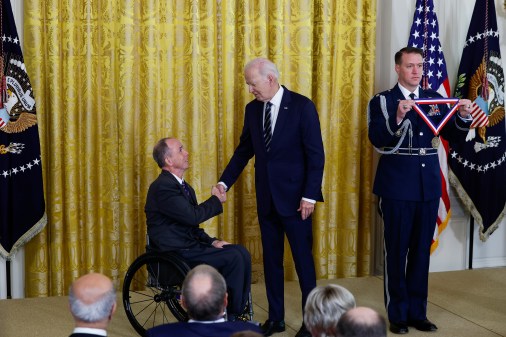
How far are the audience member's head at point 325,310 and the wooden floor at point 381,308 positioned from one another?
1.87 metres

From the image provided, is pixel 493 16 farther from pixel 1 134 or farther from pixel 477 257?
pixel 1 134

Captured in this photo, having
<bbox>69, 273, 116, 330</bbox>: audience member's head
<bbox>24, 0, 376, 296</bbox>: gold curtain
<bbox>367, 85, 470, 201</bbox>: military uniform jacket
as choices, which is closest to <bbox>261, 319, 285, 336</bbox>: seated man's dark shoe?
<bbox>367, 85, 470, 201</bbox>: military uniform jacket

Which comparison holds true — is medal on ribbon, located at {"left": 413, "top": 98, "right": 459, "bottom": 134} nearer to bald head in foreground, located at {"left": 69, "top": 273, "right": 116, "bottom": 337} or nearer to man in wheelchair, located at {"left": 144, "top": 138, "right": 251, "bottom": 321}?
man in wheelchair, located at {"left": 144, "top": 138, "right": 251, "bottom": 321}

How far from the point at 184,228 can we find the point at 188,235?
1.7 inches

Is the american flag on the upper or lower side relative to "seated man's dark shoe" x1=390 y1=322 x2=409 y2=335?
upper

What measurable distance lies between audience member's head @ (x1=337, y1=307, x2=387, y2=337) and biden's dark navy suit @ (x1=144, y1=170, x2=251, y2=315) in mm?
1779

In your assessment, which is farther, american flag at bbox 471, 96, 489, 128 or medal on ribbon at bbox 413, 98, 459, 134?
american flag at bbox 471, 96, 489, 128

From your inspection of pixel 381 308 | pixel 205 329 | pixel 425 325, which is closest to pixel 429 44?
pixel 381 308

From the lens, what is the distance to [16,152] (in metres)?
4.76

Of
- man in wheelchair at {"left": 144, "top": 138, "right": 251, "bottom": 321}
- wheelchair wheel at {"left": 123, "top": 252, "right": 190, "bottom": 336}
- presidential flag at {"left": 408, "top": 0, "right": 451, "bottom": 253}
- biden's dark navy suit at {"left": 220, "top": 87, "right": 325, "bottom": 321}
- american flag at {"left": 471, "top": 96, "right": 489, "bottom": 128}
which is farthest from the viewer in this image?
presidential flag at {"left": 408, "top": 0, "right": 451, "bottom": 253}

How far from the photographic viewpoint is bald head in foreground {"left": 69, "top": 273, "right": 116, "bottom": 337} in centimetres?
242

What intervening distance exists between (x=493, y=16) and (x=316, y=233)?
6.51ft

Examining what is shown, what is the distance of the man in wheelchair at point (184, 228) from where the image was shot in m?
3.95

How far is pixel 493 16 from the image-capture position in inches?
216
